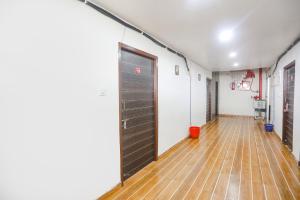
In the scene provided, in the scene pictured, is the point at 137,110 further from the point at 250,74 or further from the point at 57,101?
the point at 250,74

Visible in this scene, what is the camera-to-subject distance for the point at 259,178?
111 inches

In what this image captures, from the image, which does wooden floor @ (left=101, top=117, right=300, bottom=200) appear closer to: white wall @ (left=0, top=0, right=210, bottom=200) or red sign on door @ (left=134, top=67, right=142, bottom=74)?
white wall @ (left=0, top=0, right=210, bottom=200)

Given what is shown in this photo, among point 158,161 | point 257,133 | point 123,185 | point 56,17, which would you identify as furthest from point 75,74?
point 257,133

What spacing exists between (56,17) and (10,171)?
4.59 feet

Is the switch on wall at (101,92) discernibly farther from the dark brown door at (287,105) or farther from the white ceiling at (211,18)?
the dark brown door at (287,105)

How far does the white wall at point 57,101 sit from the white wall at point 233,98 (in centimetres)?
897

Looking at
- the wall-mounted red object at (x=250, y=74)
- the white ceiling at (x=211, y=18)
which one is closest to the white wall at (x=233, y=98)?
the wall-mounted red object at (x=250, y=74)

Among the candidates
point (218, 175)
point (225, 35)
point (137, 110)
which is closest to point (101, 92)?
point (137, 110)

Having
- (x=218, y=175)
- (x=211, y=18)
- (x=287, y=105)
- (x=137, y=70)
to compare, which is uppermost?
(x=211, y=18)

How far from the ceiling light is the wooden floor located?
7.93 ft

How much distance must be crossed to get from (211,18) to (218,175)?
245 cm

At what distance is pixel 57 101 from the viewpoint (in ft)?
5.70

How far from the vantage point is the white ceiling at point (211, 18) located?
2146mm

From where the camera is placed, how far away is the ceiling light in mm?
3141
